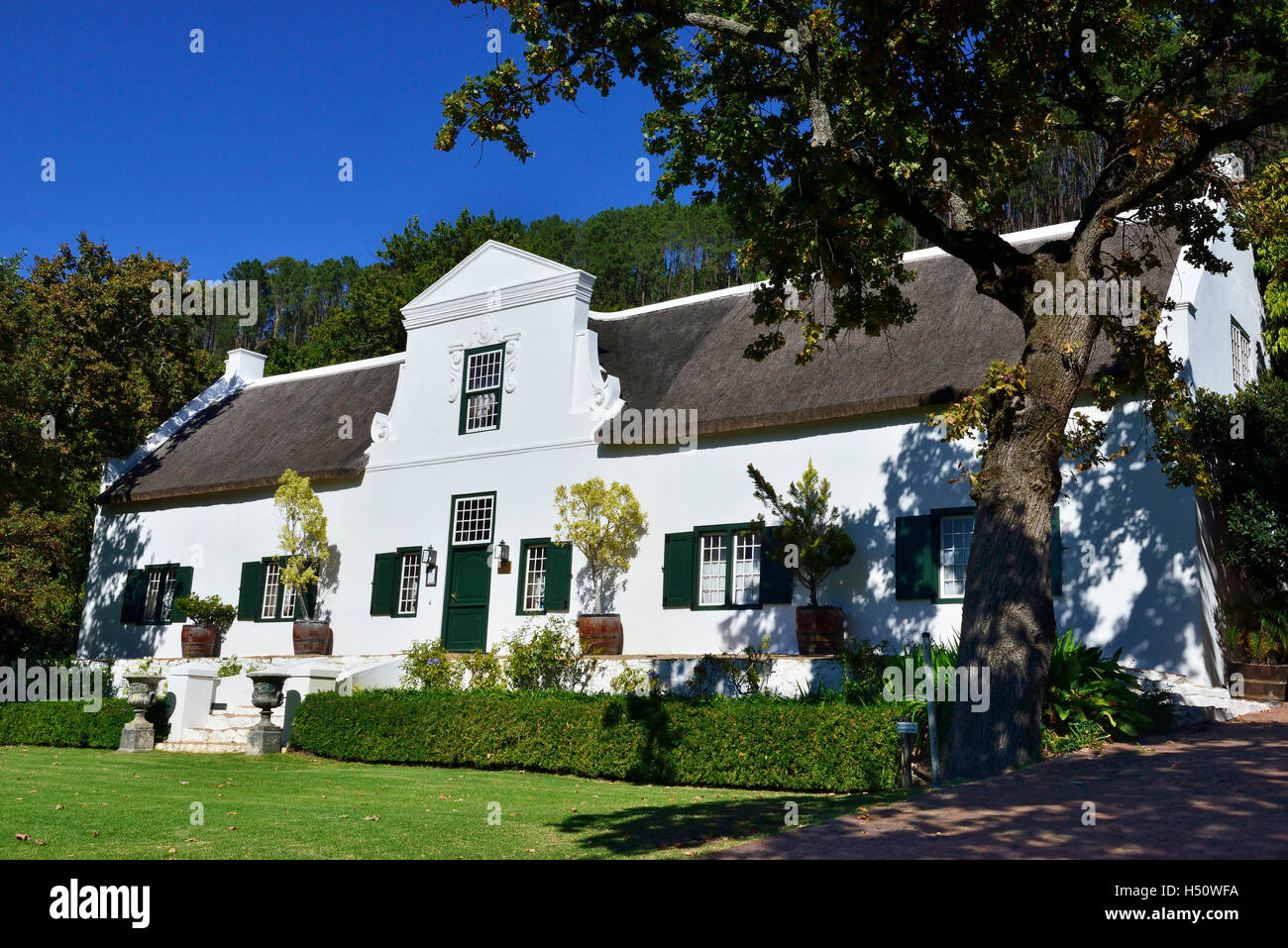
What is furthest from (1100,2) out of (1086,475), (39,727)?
(39,727)

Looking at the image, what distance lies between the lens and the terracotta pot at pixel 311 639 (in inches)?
834

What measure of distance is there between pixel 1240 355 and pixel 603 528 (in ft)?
34.3

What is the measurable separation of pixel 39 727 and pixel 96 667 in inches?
148

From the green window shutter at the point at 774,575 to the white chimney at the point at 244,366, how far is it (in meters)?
17.8

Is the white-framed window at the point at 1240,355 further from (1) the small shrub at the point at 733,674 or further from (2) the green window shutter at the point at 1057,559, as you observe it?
(1) the small shrub at the point at 733,674

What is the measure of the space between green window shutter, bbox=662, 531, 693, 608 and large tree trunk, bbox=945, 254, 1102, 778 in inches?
305

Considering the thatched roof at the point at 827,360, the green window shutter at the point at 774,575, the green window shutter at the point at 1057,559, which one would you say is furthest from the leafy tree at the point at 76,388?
the green window shutter at the point at 1057,559

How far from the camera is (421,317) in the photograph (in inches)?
874

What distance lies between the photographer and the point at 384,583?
2091cm

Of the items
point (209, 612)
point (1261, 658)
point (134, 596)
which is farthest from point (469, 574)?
point (1261, 658)

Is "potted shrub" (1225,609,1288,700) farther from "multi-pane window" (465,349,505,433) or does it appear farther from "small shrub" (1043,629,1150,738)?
"multi-pane window" (465,349,505,433)

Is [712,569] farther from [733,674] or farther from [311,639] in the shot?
[311,639]

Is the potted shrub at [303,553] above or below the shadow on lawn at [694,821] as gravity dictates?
above
